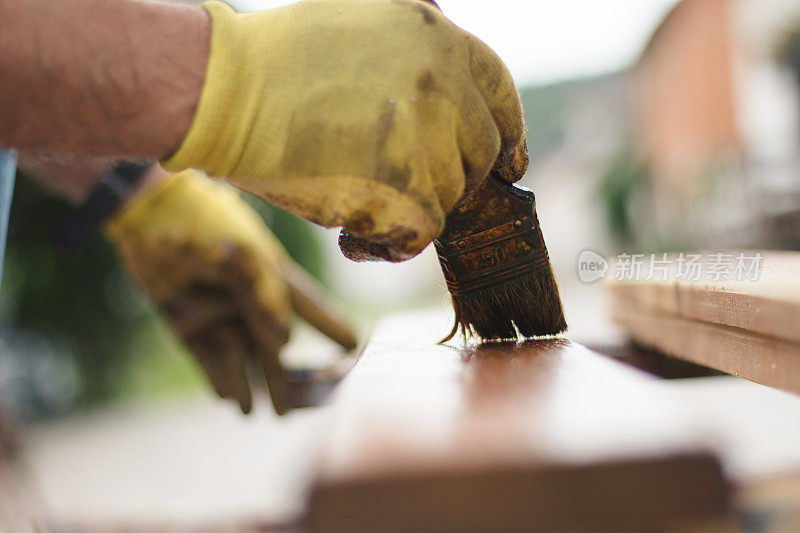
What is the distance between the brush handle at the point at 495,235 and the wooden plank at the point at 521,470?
79 cm

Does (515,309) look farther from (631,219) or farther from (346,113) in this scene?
(631,219)

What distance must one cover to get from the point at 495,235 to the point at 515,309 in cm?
18

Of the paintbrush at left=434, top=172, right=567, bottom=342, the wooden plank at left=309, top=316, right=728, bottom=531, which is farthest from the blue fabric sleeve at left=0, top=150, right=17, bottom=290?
the wooden plank at left=309, top=316, right=728, bottom=531

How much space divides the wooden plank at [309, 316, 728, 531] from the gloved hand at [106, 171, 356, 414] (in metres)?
1.63

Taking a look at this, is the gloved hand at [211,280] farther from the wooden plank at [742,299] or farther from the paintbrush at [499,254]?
the wooden plank at [742,299]

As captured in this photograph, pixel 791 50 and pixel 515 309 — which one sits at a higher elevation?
pixel 515 309

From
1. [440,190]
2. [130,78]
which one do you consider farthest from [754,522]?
[130,78]

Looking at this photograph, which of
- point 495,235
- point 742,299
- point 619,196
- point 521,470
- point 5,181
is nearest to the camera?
point 521,470

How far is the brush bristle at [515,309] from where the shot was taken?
1.36 metres

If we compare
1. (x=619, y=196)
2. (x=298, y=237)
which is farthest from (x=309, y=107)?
(x=619, y=196)

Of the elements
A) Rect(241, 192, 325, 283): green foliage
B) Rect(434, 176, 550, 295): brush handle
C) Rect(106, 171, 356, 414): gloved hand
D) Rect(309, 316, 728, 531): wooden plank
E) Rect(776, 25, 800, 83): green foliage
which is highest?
Rect(309, 316, 728, 531): wooden plank

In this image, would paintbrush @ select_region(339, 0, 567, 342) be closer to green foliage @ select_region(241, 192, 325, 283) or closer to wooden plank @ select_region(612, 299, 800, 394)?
wooden plank @ select_region(612, 299, 800, 394)

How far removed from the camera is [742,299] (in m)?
→ 1.05

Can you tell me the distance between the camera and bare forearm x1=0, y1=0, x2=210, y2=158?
3.39 ft
